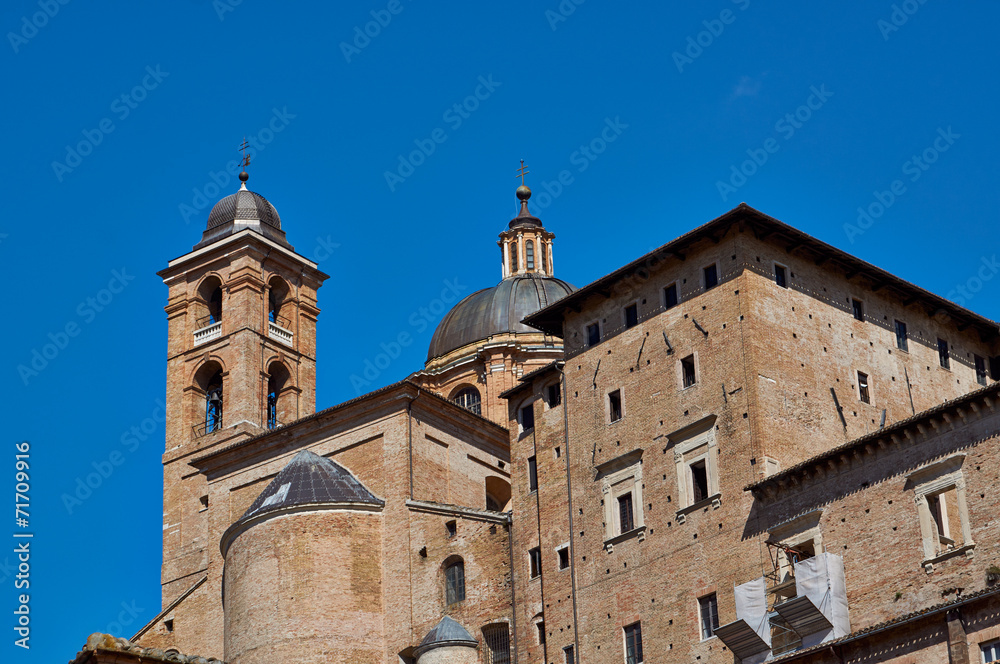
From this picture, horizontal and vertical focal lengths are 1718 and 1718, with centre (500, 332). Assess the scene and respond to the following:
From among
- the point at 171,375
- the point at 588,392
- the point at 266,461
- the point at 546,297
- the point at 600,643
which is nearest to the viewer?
the point at 600,643

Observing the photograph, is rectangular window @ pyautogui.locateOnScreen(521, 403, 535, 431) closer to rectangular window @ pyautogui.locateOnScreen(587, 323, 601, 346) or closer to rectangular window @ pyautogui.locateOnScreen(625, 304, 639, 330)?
rectangular window @ pyautogui.locateOnScreen(587, 323, 601, 346)

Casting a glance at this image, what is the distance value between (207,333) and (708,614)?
2661 centimetres

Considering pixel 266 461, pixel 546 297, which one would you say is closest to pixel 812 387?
pixel 266 461

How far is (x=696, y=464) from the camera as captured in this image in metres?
41.4

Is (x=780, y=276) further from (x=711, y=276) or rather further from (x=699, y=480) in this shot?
(x=699, y=480)

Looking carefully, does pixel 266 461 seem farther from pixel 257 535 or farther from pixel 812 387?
pixel 812 387

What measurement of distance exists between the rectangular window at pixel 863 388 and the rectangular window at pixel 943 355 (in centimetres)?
358

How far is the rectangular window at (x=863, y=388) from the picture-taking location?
141 feet

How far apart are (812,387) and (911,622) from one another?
8.45 m

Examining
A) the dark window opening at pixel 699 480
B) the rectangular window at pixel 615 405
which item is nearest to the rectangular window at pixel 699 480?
the dark window opening at pixel 699 480

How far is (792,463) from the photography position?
4041cm

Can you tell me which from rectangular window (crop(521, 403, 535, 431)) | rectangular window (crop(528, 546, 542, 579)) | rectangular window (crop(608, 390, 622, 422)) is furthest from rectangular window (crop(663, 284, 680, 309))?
rectangular window (crop(528, 546, 542, 579))

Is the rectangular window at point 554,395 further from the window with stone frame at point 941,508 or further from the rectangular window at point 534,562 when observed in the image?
the window with stone frame at point 941,508

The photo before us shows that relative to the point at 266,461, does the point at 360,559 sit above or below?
below
